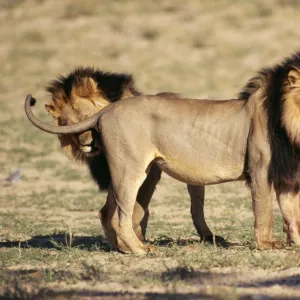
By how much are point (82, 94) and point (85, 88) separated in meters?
0.06

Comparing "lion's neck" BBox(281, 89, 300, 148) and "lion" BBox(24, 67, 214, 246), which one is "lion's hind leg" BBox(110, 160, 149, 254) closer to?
"lion" BBox(24, 67, 214, 246)

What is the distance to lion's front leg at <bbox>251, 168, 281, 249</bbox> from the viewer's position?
6.42m

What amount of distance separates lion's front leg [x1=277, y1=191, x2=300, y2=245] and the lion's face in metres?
1.72

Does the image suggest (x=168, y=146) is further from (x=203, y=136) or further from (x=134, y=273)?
(x=134, y=273)

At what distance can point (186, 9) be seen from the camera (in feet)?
83.6

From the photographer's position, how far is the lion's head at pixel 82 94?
7554 mm

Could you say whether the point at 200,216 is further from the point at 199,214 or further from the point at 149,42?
the point at 149,42

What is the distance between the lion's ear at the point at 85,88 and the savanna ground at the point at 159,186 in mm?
1239

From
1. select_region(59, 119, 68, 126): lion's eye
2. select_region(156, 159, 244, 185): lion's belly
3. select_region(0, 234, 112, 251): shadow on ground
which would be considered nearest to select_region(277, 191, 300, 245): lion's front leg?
select_region(156, 159, 244, 185): lion's belly

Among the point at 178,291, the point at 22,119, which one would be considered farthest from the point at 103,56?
the point at 178,291

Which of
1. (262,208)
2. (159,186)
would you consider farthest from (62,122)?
(159,186)

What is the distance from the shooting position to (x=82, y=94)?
757 cm

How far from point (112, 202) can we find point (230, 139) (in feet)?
3.60

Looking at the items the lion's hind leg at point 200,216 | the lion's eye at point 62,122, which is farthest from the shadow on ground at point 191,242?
the lion's eye at point 62,122
